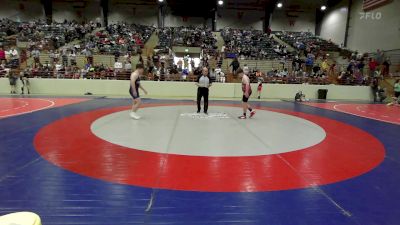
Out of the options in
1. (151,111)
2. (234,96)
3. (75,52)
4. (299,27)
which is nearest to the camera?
(151,111)

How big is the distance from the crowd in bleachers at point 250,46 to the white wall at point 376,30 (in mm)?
7420

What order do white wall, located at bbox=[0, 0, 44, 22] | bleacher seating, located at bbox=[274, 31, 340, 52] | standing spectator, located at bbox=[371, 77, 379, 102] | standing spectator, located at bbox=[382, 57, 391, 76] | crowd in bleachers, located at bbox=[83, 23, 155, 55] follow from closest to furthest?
1. standing spectator, located at bbox=[371, 77, 379, 102]
2. standing spectator, located at bbox=[382, 57, 391, 76]
3. crowd in bleachers, located at bbox=[83, 23, 155, 55]
4. bleacher seating, located at bbox=[274, 31, 340, 52]
5. white wall, located at bbox=[0, 0, 44, 22]

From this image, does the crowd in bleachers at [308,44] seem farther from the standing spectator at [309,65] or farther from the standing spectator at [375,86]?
the standing spectator at [375,86]

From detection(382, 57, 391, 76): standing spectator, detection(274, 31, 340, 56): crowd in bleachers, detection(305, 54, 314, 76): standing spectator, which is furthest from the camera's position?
detection(274, 31, 340, 56): crowd in bleachers

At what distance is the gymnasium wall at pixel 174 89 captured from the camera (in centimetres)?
1529

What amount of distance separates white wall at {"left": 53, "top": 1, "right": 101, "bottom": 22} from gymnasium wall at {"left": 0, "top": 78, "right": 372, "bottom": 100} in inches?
728

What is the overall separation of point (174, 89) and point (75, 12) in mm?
21740

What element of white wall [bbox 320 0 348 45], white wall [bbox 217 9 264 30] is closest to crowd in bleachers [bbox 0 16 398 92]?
white wall [bbox 320 0 348 45]

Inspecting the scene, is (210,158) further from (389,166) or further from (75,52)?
(75,52)

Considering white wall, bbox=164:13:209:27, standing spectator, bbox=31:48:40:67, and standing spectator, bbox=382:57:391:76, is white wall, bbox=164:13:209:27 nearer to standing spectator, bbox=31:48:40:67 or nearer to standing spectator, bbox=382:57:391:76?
standing spectator, bbox=31:48:40:67

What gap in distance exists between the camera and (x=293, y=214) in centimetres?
303

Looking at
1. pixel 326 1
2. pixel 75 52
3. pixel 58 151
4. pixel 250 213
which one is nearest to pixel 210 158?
pixel 250 213

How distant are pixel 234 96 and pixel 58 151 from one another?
12203mm

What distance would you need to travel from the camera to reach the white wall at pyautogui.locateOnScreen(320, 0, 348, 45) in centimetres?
2780
